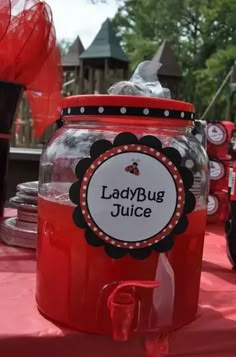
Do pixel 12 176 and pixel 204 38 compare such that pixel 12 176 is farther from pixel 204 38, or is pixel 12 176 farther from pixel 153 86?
pixel 204 38

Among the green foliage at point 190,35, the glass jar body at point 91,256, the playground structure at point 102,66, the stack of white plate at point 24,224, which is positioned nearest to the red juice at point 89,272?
the glass jar body at point 91,256

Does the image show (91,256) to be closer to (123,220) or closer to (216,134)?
(123,220)

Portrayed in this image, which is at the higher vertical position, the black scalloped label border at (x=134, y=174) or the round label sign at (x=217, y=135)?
the round label sign at (x=217, y=135)

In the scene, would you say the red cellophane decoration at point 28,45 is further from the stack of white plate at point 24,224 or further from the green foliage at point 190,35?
the green foliage at point 190,35

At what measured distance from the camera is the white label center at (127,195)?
0.43 m

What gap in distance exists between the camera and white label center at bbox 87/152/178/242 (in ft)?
1.40

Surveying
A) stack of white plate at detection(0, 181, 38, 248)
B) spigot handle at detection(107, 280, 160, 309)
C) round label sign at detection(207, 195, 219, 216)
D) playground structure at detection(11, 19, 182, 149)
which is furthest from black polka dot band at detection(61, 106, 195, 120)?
playground structure at detection(11, 19, 182, 149)

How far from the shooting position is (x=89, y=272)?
0.44 metres

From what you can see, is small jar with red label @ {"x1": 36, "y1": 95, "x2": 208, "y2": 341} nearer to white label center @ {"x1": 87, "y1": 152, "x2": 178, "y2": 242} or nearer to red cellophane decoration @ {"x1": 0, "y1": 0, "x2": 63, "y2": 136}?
white label center @ {"x1": 87, "y1": 152, "x2": 178, "y2": 242}

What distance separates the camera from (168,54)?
183 inches

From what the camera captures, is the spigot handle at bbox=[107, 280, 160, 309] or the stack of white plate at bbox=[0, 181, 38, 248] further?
the stack of white plate at bbox=[0, 181, 38, 248]

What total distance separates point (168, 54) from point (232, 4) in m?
4.82

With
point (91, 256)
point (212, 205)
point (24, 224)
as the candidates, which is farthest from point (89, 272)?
point (212, 205)

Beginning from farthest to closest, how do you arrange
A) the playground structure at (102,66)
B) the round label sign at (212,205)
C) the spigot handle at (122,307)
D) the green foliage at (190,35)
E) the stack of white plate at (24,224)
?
1. the green foliage at (190,35)
2. the playground structure at (102,66)
3. the round label sign at (212,205)
4. the stack of white plate at (24,224)
5. the spigot handle at (122,307)
